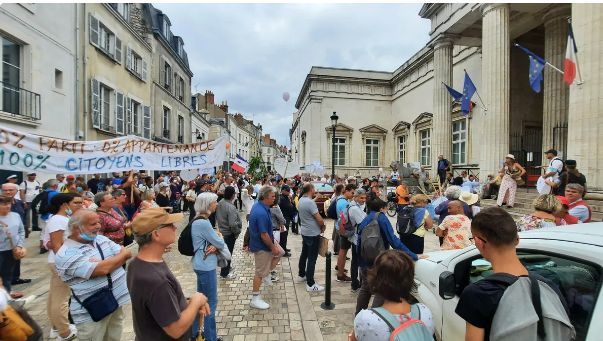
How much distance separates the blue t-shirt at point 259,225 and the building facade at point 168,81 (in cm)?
1822

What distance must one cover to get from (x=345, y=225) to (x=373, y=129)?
24.8m

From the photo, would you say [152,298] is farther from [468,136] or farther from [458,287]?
[468,136]

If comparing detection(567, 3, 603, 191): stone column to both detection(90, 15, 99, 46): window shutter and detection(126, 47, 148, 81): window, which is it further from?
detection(126, 47, 148, 81): window

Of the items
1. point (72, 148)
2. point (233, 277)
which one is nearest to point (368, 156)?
point (233, 277)

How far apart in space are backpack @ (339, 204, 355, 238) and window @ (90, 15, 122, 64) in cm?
1368

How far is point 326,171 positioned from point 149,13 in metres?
17.5

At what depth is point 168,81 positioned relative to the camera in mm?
23047

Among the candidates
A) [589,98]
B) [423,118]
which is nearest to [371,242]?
[589,98]

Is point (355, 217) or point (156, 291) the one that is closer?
point (156, 291)

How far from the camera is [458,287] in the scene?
2.62 metres

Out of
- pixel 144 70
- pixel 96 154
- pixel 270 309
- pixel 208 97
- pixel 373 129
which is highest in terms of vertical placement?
pixel 208 97

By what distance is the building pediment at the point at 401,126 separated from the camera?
26.1 metres

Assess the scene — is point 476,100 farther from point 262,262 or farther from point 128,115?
point 128,115

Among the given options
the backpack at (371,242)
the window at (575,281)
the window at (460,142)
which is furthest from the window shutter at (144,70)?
the window at (575,281)
